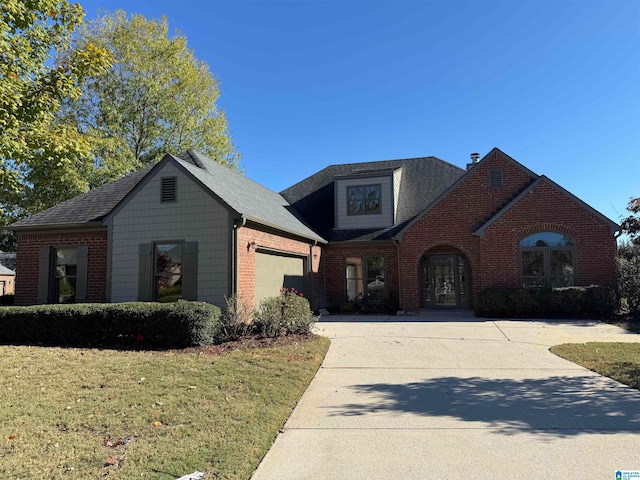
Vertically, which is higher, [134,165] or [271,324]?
[134,165]

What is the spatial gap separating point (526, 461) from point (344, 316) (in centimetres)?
1253

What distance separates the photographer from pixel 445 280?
723 inches

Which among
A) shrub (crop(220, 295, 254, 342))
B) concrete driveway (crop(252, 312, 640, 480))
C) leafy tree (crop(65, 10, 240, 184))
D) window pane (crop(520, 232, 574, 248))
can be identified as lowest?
concrete driveway (crop(252, 312, 640, 480))

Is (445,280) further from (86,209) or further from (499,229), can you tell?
(86,209)

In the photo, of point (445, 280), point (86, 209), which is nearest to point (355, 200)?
point (445, 280)

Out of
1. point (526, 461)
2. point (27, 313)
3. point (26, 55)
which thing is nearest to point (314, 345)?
point (526, 461)

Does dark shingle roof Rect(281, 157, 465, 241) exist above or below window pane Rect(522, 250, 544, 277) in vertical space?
above

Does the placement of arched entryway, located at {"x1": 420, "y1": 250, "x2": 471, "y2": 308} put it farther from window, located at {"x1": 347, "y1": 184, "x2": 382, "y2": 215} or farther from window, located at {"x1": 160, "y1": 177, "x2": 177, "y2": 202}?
window, located at {"x1": 160, "y1": 177, "x2": 177, "y2": 202}

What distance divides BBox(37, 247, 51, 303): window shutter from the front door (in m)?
14.0

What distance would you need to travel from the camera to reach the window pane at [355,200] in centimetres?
1902

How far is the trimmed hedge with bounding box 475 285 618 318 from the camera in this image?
13867 mm

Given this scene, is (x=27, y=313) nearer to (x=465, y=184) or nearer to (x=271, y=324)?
(x=271, y=324)

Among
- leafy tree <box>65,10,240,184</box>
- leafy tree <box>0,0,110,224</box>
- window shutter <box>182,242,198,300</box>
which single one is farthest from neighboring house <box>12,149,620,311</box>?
leafy tree <box>65,10,240,184</box>

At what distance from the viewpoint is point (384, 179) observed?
61.1 feet
